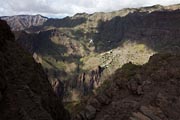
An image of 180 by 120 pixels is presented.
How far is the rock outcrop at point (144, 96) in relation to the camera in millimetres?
48094

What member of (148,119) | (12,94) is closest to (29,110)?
(12,94)

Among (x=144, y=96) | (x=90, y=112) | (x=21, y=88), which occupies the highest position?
(x=21, y=88)

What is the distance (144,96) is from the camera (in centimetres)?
5306

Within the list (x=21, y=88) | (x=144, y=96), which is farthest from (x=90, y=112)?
(x=21, y=88)

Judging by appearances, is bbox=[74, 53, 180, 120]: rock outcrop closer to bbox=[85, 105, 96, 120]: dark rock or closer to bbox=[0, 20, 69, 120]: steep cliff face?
bbox=[85, 105, 96, 120]: dark rock

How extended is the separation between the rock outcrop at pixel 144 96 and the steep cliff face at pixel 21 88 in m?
→ 9.65

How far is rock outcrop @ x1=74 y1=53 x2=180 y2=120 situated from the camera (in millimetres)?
48094

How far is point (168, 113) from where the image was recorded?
47281mm

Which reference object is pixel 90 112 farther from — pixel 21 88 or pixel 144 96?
pixel 21 88

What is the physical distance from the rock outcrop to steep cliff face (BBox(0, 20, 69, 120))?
9.65 metres

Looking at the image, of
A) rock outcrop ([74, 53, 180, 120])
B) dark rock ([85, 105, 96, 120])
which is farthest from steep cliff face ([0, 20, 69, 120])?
dark rock ([85, 105, 96, 120])

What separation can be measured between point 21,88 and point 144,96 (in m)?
20.8

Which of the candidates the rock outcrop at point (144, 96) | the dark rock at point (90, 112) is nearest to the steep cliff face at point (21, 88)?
the rock outcrop at point (144, 96)

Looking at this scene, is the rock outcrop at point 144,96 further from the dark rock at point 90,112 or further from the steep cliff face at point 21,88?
the steep cliff face at point 21,88
